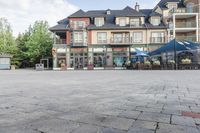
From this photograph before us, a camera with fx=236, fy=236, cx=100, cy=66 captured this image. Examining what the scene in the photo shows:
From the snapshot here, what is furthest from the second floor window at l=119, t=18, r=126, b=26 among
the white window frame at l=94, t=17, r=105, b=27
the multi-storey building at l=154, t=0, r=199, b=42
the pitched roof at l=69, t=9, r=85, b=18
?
the multi-storey building at l=154, t=0, r=199, b=42

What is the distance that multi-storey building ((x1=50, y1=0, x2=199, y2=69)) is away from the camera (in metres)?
35.0

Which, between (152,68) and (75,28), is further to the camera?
(75,28)

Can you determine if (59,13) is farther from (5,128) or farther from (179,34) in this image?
(5,128)

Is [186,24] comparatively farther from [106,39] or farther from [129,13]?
[106,39]

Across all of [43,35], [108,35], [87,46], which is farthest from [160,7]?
[43,35]

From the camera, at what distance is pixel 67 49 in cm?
3538

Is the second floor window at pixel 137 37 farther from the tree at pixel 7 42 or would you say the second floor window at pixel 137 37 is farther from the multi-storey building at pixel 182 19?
the tree at pixel 7 42

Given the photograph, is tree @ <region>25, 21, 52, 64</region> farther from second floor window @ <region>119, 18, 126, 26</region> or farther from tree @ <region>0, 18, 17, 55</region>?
second floor window @ <region>119, 18, 126, 26</region>

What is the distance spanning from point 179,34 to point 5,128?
122ft

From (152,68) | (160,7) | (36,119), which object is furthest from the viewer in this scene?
(160,7)

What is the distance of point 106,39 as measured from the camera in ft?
116

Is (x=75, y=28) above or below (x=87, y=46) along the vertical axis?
above

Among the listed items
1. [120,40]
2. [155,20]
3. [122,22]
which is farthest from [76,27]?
[155,20]

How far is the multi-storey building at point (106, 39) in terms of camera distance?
35.0m
